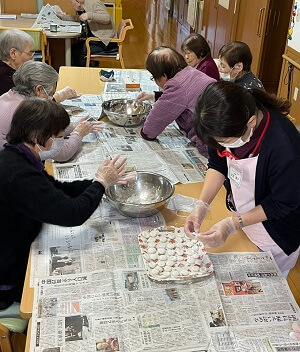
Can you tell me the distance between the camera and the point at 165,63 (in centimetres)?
250

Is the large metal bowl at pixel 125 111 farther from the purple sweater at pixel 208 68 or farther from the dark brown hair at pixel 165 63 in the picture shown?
the purple sweater at pixel 208 68

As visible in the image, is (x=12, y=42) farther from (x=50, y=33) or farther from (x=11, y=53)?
(x=50, y=33)

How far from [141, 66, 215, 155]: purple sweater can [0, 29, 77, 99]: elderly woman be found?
0.77 metres

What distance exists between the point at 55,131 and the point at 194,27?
21.4 ft

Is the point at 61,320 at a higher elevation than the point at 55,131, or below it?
below

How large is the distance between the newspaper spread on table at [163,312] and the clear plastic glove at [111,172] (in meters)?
0.40

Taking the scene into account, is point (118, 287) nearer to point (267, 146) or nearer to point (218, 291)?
point (218, 291)

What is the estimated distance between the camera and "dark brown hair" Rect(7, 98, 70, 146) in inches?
65.0

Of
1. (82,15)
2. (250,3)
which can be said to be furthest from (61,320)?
(250,3)

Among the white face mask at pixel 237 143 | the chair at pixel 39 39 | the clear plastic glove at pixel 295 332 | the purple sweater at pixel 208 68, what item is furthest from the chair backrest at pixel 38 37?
the clear plastic glove at pixel 295 332

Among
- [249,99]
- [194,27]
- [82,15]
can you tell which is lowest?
[194,27]

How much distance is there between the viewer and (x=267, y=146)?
1546 millimetres

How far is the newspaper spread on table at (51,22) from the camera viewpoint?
5.01m

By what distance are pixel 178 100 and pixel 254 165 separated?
0.92 m
